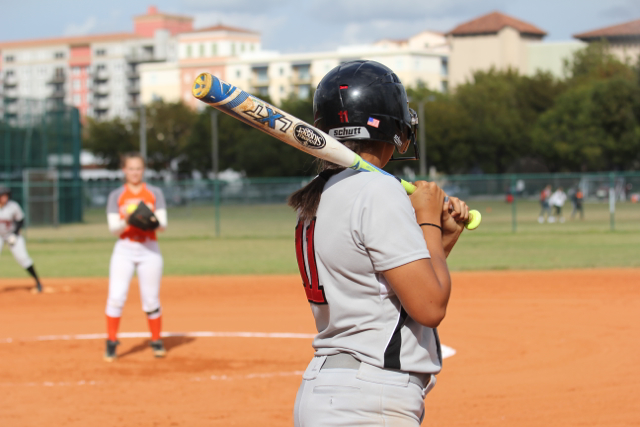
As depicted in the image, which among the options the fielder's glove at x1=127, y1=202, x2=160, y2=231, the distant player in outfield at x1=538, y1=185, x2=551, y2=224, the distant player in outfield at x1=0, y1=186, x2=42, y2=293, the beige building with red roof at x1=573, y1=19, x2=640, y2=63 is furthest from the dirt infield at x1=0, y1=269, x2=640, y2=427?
the beige building with red roof at x1=573, y1=19, x2=640, y2=63

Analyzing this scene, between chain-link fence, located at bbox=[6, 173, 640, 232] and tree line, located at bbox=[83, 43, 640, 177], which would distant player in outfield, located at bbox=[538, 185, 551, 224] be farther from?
tree line, located at bbox=[83, 43, 640, 177]

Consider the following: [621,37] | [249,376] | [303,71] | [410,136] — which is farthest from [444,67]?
[410,136]

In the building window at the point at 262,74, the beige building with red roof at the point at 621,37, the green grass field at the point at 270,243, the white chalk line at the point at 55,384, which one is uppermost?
the beige building with red roof at the point at 621,37

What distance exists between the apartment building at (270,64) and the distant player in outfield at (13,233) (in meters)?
79.9

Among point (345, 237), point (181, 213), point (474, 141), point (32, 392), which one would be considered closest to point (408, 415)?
point (345, 237)

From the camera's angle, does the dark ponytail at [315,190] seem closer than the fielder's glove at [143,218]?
Yes

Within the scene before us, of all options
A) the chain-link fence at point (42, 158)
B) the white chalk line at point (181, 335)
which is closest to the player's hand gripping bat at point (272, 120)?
the white chalk line at point (181, 335)

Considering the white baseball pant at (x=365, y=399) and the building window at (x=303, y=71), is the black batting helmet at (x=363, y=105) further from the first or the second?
the building window at (x=303, y=71)

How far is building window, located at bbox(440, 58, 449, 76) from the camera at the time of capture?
10044 cm

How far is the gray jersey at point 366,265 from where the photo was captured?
2141 millimetres

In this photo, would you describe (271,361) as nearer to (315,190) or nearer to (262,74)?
(315,190)

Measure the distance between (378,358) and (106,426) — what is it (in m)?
→ 3.95

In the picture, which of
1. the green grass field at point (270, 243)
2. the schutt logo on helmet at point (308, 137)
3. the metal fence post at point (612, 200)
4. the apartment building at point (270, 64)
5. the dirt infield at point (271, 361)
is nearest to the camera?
the schutt logo on helmet at point (308, 137)

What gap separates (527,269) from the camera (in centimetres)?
1512
